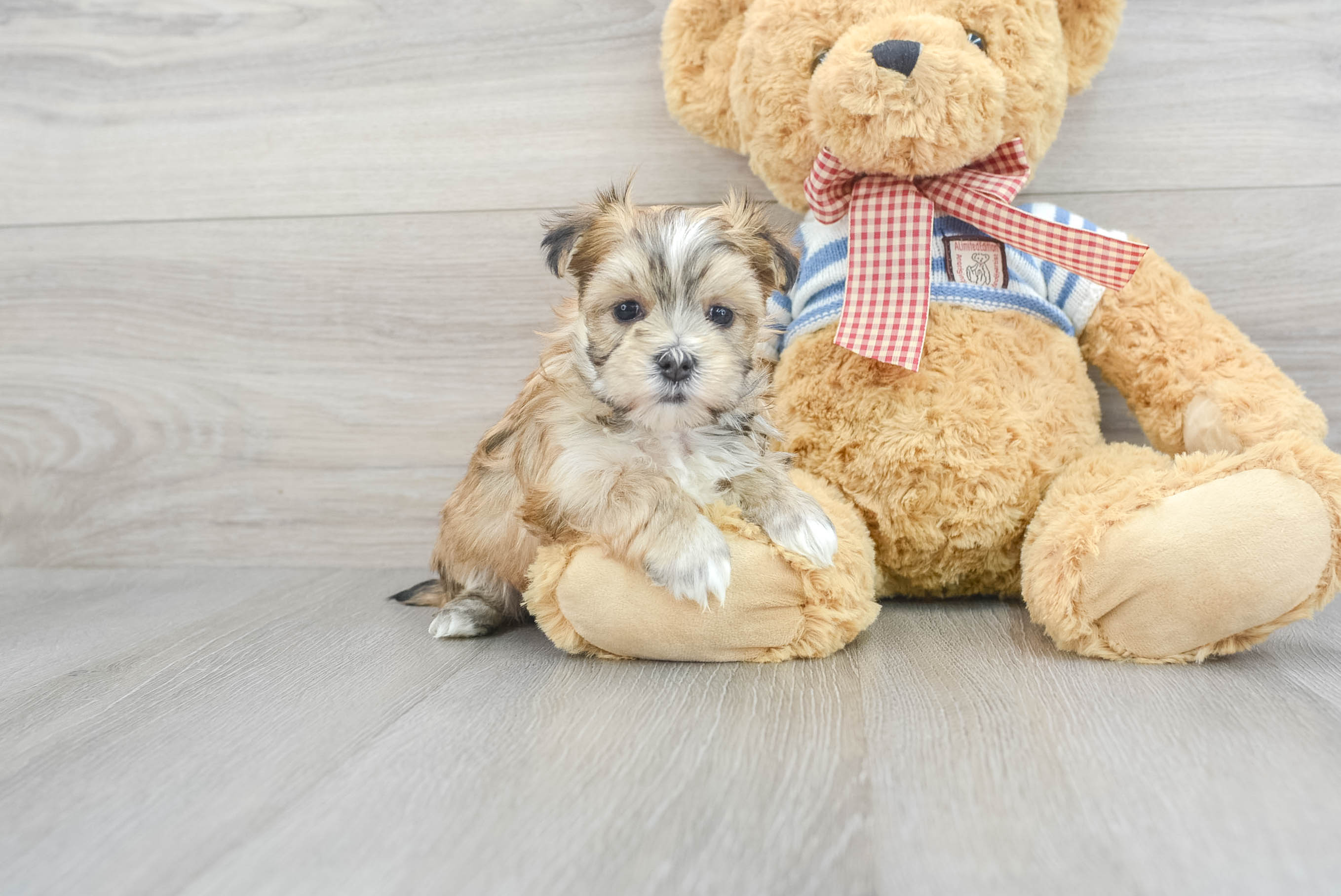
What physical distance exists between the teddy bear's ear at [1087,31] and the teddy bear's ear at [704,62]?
1.85 feet

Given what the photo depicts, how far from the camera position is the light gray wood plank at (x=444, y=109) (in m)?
1.86

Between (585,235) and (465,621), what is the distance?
697 millimetres

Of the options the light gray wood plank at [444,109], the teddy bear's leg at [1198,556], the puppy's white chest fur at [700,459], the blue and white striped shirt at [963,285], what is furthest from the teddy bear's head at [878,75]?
the teddy bear's leg at [1198,556]

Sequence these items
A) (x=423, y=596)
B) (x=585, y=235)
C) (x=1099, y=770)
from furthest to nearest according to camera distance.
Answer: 1. (x=423, y=596)
2. (x=585, y=235)
3. (x=1099, y=770)

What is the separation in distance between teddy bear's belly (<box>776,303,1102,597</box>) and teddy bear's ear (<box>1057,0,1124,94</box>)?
473mm

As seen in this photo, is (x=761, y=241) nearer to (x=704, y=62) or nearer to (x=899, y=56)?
(x=899, y=56)

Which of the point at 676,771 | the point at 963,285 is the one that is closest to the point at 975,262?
the point at 963,285

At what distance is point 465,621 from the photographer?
1.65 meters

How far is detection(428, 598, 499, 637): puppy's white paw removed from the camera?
5.40 ft

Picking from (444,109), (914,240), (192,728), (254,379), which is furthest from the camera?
(254,379)

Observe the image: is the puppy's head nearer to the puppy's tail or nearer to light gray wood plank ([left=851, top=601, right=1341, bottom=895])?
light gray wood plank ([left=851, top=601, right=1341, bottom=895])

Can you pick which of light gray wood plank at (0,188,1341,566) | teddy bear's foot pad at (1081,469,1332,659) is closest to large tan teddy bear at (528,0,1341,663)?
teddy bear's foot pad at (1081,469,1332,659)

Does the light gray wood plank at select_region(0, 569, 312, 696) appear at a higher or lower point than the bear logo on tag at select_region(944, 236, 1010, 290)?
lower

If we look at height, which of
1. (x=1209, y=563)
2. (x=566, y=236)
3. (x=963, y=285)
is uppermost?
(x=566, y=236)
